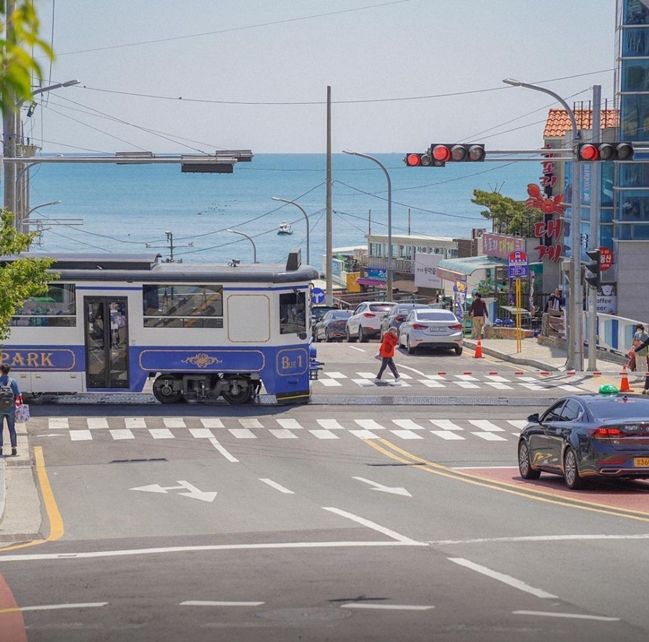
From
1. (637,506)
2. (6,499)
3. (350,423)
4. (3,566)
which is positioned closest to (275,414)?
(350,423)

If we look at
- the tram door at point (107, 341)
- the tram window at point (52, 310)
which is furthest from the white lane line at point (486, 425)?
the tram window at point (52, 310)

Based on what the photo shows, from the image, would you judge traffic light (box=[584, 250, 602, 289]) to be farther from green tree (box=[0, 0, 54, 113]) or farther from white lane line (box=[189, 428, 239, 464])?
green tree (box=[0, 0, 54, 113])

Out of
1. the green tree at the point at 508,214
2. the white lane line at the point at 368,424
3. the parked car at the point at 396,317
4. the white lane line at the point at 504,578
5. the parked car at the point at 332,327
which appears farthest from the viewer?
the green tree at the point at 508,214

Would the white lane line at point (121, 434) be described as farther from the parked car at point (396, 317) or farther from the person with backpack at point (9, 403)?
the parked car at point (396, 317)

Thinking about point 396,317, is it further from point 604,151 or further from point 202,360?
point 202,360

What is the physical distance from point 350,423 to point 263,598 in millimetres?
15500

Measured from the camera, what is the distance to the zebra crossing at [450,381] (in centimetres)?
3139

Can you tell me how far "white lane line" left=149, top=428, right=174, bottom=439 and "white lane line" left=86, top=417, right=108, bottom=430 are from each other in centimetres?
123

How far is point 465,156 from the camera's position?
88.3ft

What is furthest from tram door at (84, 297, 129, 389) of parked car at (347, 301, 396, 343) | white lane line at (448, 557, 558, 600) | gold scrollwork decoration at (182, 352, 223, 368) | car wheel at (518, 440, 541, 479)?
parked car at (347, 301, 396, 343)

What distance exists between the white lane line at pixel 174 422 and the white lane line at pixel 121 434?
96cm

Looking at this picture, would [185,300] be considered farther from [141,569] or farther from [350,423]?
[141,569]

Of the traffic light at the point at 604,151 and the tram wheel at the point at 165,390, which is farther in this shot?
the tram wheel at the point at 165,390

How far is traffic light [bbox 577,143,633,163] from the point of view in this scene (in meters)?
27.2
